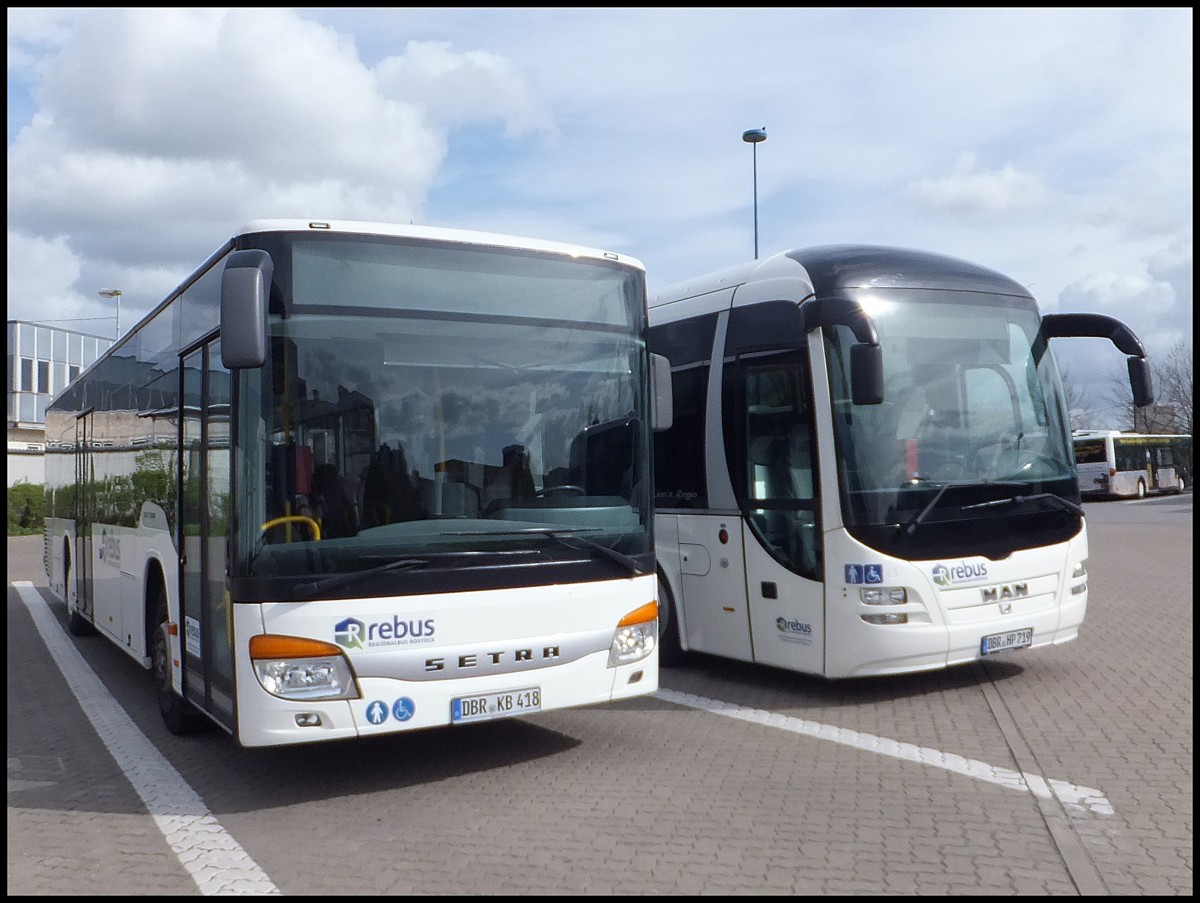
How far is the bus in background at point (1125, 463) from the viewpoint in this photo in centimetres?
4494

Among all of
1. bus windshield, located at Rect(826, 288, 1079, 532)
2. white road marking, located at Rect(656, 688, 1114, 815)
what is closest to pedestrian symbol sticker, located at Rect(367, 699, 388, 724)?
white road marking, located at Rect(656, 688, 1114, 815)

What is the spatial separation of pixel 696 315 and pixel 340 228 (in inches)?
163

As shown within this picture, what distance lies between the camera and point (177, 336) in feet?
24.0

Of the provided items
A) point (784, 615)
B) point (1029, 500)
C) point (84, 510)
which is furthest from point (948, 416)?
point (84, 510)

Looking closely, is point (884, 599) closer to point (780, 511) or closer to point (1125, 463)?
point (780, 511)

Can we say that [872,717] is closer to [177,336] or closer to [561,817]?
[561,817]

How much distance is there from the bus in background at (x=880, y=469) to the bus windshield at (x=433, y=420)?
1830 mm

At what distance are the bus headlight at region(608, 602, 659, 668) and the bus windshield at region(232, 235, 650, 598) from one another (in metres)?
0.38

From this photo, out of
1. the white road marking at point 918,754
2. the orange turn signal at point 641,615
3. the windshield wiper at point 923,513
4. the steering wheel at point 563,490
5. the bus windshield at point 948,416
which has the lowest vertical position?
the white road marking at point 918,754

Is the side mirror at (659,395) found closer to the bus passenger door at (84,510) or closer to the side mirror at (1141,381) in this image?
the side mirror at (1141,381)

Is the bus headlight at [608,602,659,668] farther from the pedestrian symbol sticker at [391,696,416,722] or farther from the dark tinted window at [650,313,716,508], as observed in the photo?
the dark tinted window at [650,313,716,508]

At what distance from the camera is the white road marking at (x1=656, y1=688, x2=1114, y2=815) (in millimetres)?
5762

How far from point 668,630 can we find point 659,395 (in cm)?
287

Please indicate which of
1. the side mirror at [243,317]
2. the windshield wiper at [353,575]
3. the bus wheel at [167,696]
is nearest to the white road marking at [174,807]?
the bus wheel at [167,696]
